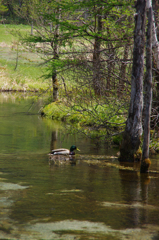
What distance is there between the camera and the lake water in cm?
581

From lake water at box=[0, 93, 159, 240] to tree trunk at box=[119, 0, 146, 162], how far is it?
0.91m

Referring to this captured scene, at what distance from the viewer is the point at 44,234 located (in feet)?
18.3

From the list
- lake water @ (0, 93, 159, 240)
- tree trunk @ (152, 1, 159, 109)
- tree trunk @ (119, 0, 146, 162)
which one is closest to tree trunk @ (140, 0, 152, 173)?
tree trunk @ (119, 0, 146, 162)

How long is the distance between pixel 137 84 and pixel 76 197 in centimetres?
421

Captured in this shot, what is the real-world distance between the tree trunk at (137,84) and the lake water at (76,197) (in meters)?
0.91

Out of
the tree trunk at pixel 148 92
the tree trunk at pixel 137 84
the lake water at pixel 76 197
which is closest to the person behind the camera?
the lake water at pixel 76 197

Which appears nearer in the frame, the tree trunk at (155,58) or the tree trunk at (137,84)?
the tree trunk at (137,84)

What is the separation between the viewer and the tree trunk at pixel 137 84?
33.2 ft

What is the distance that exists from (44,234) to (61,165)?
5448 millimetres

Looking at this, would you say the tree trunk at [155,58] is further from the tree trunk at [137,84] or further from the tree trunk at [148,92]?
the tree trunk at [148,92]

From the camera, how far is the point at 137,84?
1030 cm

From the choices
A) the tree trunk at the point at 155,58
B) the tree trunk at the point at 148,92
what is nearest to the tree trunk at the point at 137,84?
the tree trunk at the point at 148,92

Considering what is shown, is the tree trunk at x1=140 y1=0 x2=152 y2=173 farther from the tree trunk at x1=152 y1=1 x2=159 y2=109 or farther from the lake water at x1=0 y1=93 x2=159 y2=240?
the tree trunk at x1=152 y1=1 x2=159 y2=109

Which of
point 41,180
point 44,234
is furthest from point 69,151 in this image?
point 44,234
